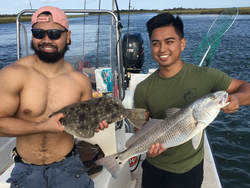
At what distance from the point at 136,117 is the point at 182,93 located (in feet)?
2.16

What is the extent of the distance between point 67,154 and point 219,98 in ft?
6.42

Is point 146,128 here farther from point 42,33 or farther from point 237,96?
point 42,33

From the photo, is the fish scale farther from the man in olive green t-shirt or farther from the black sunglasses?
the black sunglasses

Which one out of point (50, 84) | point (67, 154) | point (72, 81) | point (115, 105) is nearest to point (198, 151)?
point (115, 105)

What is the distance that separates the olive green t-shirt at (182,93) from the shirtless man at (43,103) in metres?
0.78

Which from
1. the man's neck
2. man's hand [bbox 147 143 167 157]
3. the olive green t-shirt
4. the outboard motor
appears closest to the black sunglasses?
the man's neck

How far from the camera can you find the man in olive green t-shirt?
2.88 meters

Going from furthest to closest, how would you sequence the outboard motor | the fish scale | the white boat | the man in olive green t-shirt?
the outboard motor < the white boat < the man in olive green t-shirt < the fish scale

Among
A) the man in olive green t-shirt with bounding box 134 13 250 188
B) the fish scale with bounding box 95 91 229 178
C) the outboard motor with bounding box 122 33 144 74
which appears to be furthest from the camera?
the outboard motor with bounding box 122 33 144 74

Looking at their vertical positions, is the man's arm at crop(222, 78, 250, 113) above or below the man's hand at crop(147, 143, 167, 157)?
above

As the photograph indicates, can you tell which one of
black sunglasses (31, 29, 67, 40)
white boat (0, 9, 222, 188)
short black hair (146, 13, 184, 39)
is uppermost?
short black hair (146, 13, 184, 39)

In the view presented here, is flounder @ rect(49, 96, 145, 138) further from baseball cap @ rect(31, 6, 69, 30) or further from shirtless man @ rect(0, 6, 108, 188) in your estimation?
baseball cap @ rect(31, 6, 69, 30)

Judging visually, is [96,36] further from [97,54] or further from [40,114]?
[40,114]

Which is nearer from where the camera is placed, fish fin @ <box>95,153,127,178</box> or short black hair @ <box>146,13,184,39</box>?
fish fin @ <box>95,153,127,178</box>
